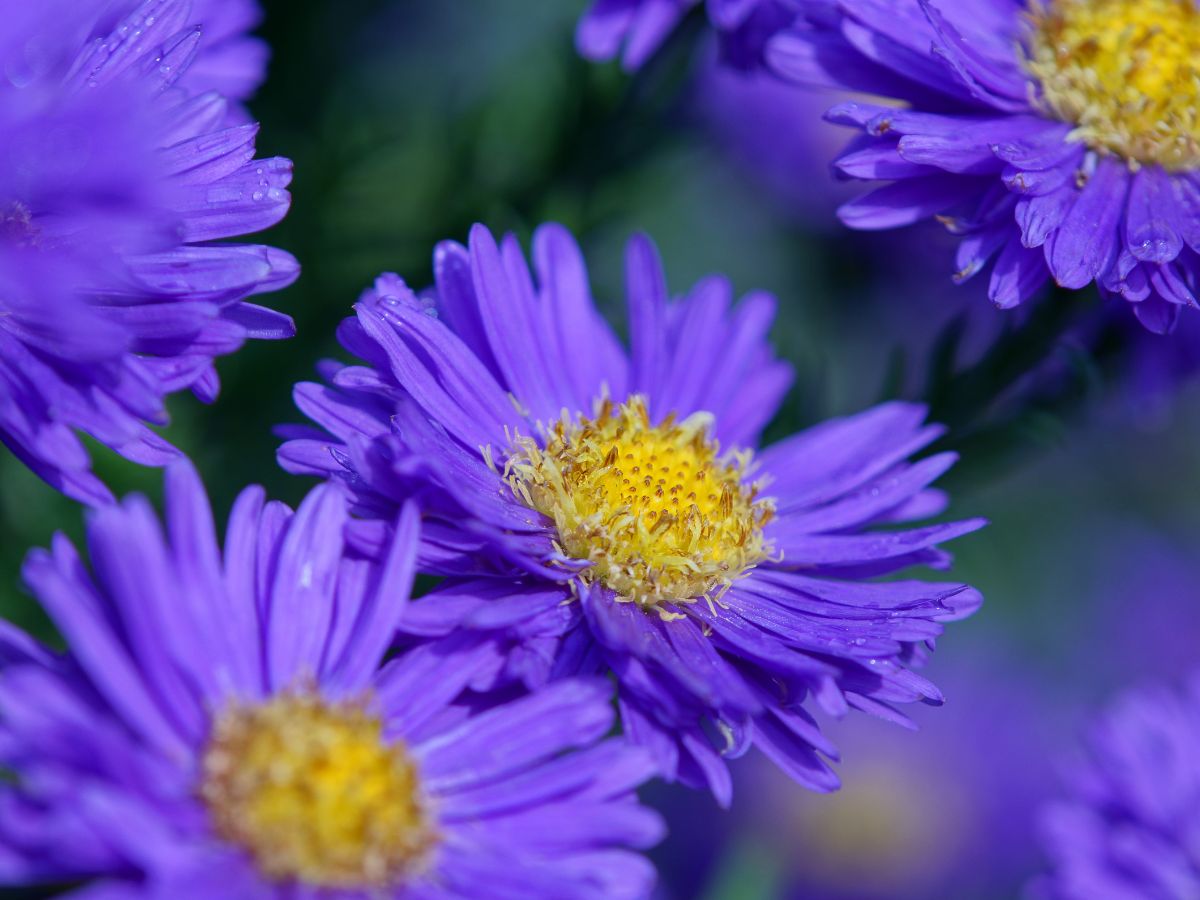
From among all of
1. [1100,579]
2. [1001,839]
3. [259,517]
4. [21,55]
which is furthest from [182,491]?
[1100,579]

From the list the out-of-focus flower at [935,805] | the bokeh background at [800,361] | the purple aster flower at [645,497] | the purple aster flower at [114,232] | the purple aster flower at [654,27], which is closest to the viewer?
the purple aster flower at [114,232]

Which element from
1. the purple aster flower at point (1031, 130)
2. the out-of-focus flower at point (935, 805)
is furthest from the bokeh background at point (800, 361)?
the purple aster flower at point (1031, 130)

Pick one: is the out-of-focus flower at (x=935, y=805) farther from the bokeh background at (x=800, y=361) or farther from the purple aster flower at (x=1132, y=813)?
the purple aster flower at (x=1132, y=813)

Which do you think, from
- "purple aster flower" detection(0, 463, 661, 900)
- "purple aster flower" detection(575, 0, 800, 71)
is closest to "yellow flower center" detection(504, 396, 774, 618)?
"purple aster flower" detection(0, 463, 661, 900)

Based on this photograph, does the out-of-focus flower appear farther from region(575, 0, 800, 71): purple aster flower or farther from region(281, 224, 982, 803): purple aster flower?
region(575, 0, 800, 71): purple aster flower

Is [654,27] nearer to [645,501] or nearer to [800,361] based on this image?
[800,361]

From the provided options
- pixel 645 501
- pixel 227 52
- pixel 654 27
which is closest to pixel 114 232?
pixel 645 501
